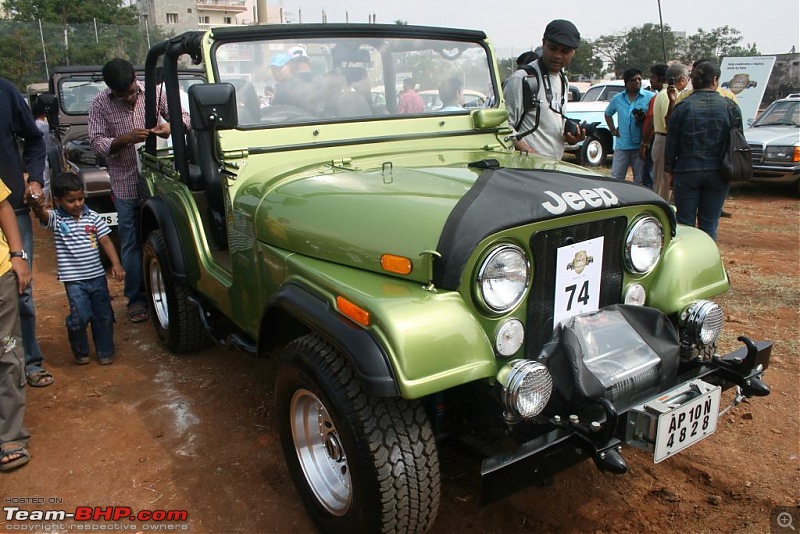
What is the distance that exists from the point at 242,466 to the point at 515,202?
184cm

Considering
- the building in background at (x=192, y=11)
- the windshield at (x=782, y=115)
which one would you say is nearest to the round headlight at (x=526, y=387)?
the windshield at (x=782, y=115)

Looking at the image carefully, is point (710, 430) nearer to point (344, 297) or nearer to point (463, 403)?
point (463, 403)

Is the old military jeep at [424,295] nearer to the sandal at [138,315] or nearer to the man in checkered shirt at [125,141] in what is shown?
the man in checkered shirt at [125,141]

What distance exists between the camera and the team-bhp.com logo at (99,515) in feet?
8.82

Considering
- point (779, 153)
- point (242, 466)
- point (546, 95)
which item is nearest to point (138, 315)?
point (242, 466)

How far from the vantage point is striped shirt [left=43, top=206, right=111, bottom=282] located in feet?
13.1

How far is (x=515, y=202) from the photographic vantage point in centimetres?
222

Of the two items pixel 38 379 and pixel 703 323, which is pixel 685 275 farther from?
pixel 38 379

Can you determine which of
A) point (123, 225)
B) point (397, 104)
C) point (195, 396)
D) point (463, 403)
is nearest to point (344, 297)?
point (463, 403)

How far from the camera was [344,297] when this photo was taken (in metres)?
2.19

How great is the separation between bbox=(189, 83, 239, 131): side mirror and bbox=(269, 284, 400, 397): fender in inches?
38.8

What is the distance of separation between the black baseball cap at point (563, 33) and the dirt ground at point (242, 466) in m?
2.26

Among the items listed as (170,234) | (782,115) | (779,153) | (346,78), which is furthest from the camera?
(782,115)

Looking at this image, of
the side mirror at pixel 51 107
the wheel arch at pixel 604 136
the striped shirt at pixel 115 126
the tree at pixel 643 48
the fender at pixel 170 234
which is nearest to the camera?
the fender at pixel 170 234
